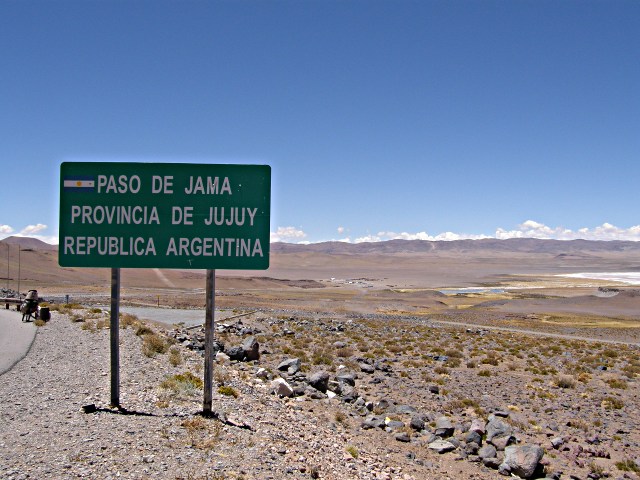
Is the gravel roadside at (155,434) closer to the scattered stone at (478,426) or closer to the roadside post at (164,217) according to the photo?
the roadside post at (164,217)

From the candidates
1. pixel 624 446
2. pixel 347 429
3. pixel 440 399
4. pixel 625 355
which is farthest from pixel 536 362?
pixel 347 429

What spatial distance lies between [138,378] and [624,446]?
36.7 feet

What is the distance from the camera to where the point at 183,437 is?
690 cm

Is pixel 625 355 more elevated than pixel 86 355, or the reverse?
pixel 86 355

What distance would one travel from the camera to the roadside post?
7.91 metres

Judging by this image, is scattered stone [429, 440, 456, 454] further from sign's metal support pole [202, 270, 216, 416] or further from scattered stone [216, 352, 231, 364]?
scattered stone [216, 352, 231, 364]

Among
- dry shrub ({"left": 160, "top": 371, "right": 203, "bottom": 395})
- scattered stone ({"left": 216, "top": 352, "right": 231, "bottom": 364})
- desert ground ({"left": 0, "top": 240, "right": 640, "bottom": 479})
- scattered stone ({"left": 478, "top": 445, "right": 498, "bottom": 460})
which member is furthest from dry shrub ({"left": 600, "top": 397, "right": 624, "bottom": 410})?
dry shrub ({"left": 160, "top": 371, "right": 203, "bottom": 395})

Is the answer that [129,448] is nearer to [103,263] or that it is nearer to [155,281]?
[103,263]

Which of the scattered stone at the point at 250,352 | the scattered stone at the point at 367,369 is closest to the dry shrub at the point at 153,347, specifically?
the scattered stone at the point at 250,352

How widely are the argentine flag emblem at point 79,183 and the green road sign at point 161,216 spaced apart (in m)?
0.01

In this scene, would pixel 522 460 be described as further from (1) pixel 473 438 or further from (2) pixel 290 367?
(2) pixel 290 367

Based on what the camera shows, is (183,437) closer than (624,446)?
Yes

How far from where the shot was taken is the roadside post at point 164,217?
791 centimetres

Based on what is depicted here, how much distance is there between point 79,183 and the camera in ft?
26.0
